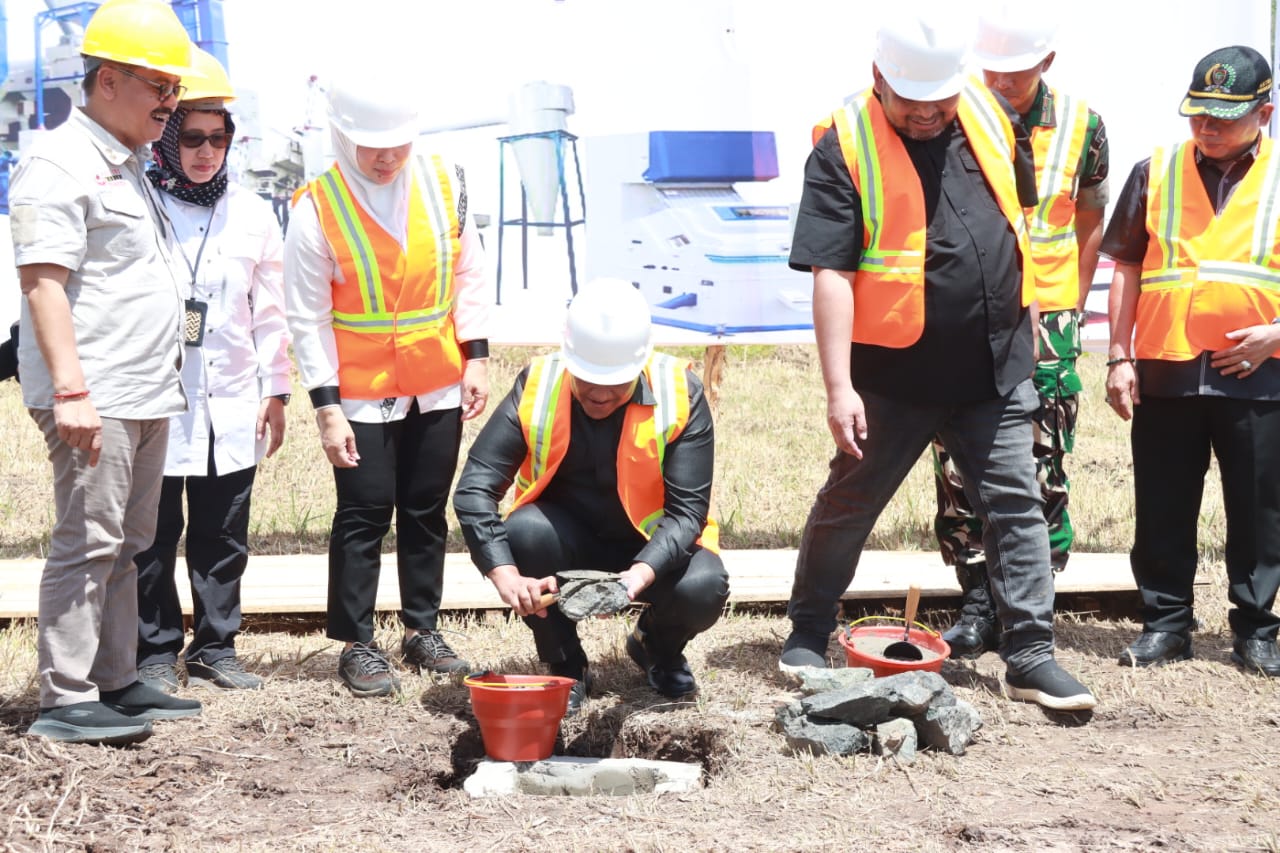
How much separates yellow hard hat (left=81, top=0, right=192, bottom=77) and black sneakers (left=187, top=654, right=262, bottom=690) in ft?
6.23

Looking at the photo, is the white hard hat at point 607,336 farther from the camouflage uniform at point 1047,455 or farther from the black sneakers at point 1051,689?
the black sneakers at point 1051,689

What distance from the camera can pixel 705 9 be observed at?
21.6ft

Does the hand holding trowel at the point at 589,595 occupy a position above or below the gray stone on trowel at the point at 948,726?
above

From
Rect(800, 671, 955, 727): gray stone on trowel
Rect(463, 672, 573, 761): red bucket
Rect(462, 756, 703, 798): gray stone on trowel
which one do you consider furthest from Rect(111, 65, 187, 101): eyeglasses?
Rect(800, 671, 955, 727): gray stone on trowel

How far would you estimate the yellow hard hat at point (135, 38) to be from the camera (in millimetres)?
3439

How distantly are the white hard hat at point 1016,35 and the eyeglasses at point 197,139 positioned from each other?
2380mm

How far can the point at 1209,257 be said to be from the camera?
172 inches

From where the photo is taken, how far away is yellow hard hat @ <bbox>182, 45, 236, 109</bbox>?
159 inches

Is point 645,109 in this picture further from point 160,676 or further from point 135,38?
point 160,676

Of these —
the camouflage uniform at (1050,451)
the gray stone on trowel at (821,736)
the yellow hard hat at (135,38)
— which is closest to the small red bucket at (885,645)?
the gray stone on trowel at (821,736)

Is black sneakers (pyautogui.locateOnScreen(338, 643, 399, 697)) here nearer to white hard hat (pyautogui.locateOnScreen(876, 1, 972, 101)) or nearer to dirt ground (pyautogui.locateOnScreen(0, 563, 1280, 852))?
dirt ground (pyautogui.locateOnScreen(0, 563, 1280, 852))

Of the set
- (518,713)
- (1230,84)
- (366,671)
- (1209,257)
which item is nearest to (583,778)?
(518,713)

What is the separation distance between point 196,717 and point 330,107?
1.85m

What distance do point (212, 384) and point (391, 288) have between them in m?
0.67
